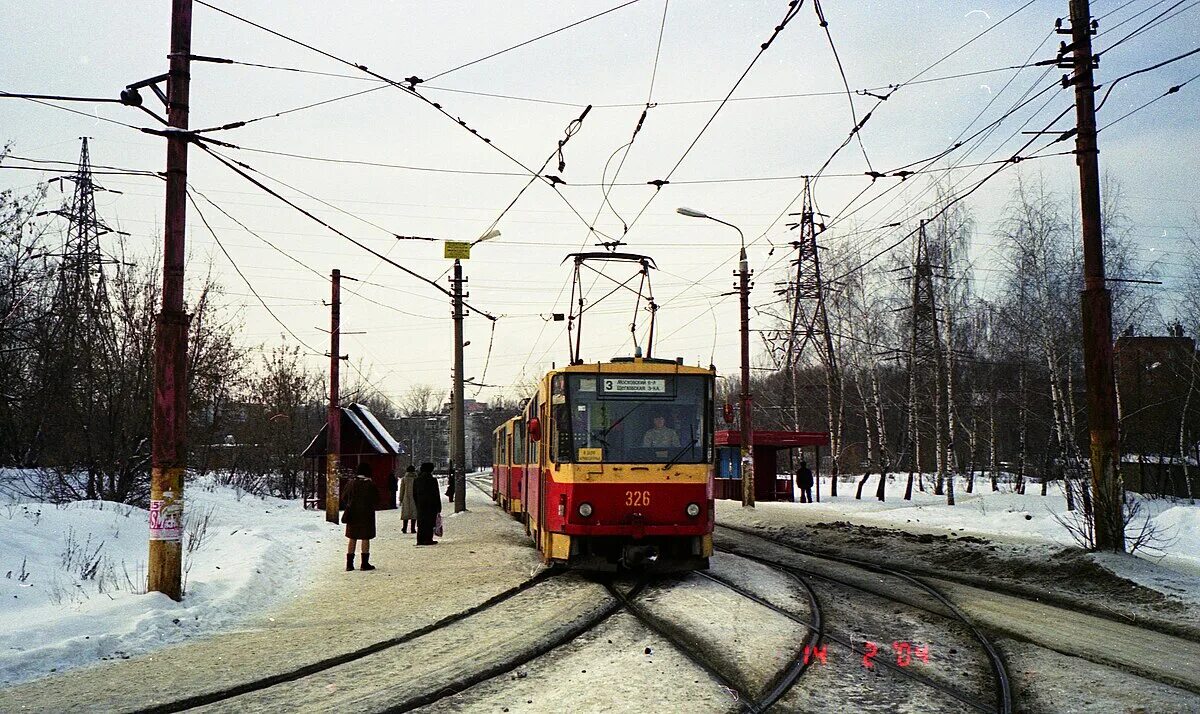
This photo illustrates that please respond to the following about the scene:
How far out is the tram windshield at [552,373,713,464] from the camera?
12.3m

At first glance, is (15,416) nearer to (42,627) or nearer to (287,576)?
(287,576)

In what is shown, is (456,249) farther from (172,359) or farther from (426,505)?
(172,359)

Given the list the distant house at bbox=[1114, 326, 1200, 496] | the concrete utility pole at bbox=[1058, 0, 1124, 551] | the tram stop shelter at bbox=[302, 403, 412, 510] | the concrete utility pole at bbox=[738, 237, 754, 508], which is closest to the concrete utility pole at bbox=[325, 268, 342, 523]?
the tram stop shelter at bbox=[302, 403, 412, 510]

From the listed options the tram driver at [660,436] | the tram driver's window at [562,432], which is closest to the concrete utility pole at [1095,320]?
the tram driver at [660,436]

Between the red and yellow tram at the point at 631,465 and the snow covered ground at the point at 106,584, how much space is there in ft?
13.5

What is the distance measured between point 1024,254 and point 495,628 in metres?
30.2

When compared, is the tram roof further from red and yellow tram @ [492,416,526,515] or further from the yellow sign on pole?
the yellow sign on pole

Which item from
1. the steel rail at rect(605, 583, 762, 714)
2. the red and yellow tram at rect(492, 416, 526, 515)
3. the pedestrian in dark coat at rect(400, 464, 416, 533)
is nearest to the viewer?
the steel rail at rect(605, 583, 762, 714)

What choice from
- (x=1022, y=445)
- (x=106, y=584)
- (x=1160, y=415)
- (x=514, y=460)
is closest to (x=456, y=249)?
(x=514, y=460)

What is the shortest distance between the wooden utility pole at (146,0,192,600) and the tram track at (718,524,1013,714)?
22.7ft

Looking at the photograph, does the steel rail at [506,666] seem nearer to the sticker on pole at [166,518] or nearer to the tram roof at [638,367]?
the tram roof at [638,367]

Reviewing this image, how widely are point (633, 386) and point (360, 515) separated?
514cm

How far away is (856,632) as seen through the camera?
8.77 m

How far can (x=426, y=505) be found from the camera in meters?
18.4
